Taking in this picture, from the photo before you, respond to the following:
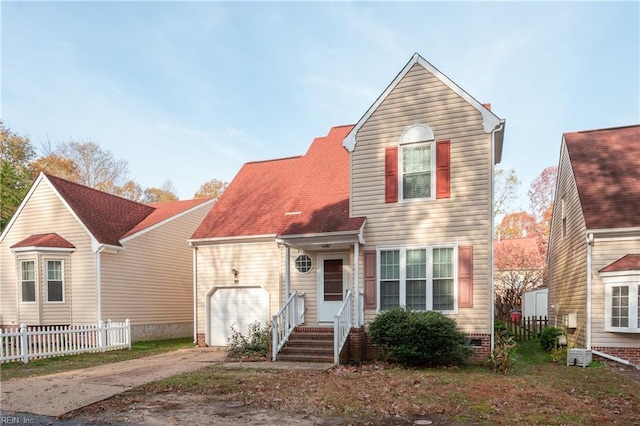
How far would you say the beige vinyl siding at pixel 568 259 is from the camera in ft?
39.6

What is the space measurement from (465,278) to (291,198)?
22.7 feet

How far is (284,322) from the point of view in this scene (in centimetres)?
1209

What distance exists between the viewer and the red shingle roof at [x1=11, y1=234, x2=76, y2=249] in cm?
1596

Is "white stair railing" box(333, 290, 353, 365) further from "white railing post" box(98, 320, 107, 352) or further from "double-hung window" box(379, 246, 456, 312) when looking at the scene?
"white railing post" box(98, 320, 107, 352)

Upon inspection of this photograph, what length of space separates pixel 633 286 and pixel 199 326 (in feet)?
42.4

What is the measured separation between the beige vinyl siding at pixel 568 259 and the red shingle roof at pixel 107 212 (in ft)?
50.6

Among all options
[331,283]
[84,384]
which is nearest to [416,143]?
[331,283]

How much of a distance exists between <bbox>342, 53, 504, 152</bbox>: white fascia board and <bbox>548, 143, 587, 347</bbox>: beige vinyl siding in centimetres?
387

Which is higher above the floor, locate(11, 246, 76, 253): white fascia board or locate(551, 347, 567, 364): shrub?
locate(11, 246, 76, 253): white fascia board

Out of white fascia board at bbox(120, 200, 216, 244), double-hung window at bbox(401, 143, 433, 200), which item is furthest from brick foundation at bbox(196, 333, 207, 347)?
double-hung window at bbox(401, 143, 433, 200)

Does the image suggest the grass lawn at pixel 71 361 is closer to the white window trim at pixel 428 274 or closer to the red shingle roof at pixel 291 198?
the red shingle roof at pixel 291 198

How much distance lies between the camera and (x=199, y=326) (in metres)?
15.3

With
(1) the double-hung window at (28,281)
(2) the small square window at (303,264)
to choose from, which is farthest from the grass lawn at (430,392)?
(1) the double-hung window at (28,281)

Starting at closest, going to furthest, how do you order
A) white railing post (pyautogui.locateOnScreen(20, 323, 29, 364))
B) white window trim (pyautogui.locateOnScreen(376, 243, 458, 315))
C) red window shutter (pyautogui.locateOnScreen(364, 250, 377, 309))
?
1. white window trim (pyautogui.locateOnScreen(376, 243, 458, 315))
2. white railing post (pyautogui.locateOnScreen(20, 323, 29, 364))
3. red window shutter (pyautogui.locateOnScreen(364, 250, 377, 309))
